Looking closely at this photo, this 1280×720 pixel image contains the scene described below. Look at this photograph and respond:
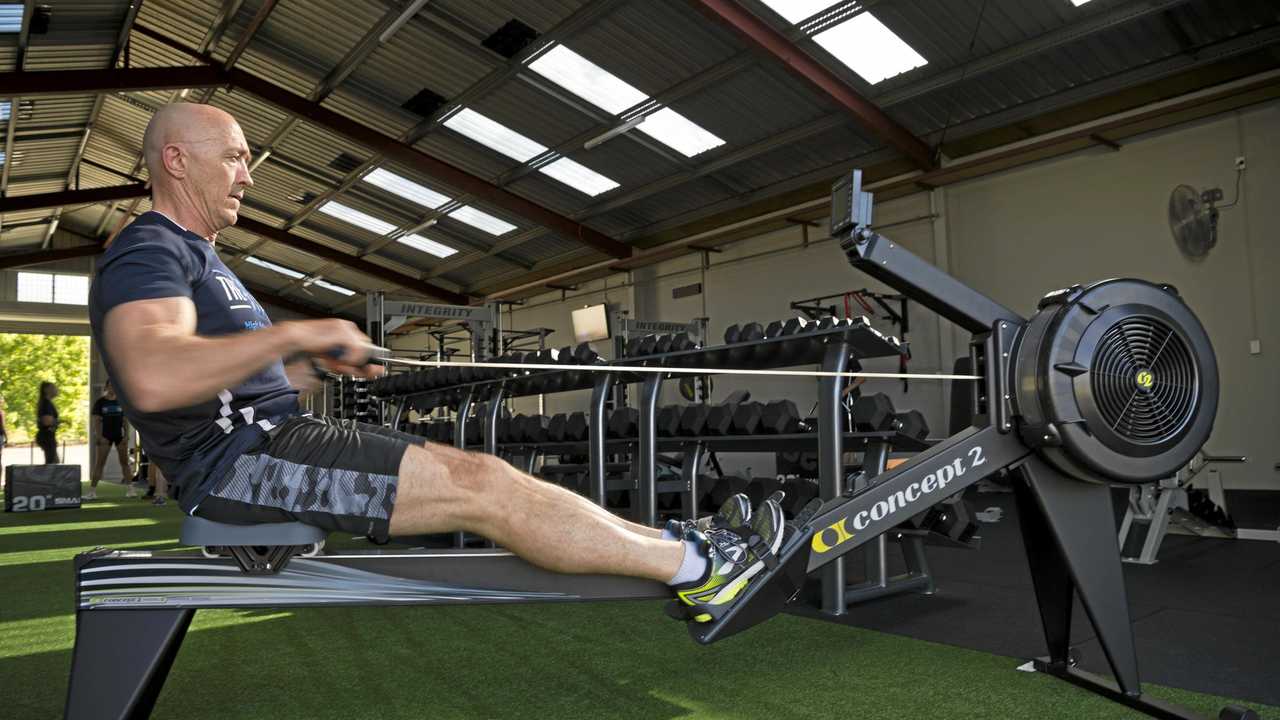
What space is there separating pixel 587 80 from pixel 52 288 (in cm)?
1064

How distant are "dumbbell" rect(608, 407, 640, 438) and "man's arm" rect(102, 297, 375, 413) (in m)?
2.91

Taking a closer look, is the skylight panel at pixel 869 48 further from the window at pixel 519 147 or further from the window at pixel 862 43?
the window at pixel 519 147

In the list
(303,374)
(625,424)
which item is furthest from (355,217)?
(303,374)

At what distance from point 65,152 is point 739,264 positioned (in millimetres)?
8845

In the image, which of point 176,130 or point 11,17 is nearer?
point 176,130

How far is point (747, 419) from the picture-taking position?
3418 millimetres

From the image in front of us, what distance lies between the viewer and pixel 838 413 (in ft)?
8.57

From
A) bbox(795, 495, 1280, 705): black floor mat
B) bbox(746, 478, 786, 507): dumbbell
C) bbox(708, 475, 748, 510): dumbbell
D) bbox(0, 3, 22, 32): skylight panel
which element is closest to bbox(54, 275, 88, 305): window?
bbox(0, 3, 22, 32): skylight panel

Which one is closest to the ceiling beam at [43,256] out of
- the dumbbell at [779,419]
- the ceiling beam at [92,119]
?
the ceiling beam at [92,119]

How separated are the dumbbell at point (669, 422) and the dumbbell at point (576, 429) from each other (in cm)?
62

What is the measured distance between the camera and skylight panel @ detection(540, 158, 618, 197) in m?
8.96

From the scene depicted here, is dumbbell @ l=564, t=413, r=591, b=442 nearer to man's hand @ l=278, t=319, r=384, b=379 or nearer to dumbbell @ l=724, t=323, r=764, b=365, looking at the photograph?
dumbbell @ l=724, t=323, r=764, b=365

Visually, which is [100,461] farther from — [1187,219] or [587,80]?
[1187,219]

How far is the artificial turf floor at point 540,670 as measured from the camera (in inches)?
66.7
